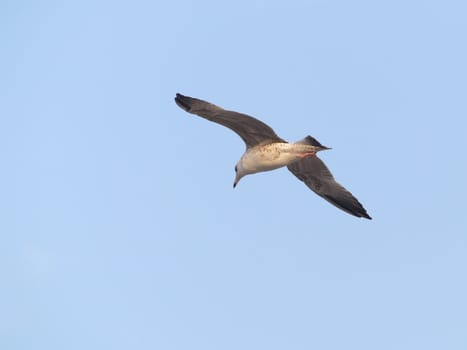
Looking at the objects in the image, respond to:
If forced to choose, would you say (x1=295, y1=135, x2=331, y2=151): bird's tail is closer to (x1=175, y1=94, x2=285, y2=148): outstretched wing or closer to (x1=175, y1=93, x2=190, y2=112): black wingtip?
(x1=175, y1=94, x2=285, y2=148): outstretched wing

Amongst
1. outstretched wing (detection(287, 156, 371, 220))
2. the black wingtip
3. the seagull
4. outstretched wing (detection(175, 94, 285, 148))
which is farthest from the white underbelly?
the black wingtip

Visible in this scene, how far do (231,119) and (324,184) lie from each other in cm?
556

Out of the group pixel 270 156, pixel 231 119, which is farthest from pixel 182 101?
pixel 270 156

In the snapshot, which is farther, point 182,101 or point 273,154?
point 273,154

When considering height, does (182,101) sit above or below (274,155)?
above

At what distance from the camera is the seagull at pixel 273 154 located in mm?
23844

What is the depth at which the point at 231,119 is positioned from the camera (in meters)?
24.1

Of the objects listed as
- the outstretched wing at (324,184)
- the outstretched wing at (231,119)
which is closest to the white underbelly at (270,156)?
the outstretched wing at (231,119)

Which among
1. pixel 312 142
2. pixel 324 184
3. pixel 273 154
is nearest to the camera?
pixel 312 142

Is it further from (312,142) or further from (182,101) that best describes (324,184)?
(182,101)

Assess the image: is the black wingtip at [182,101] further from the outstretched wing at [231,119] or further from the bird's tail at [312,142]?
the bird's tail at [312,142]

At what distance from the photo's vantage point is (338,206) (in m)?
27.8

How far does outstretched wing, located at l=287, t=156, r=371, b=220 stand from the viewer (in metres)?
27.5

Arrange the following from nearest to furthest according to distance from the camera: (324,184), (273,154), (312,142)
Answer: (312,142)
(273,154)
(324,184)
